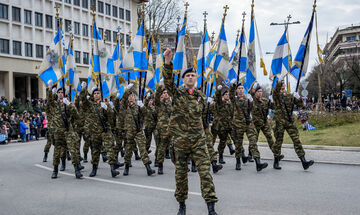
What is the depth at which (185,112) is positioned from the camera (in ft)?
17.5

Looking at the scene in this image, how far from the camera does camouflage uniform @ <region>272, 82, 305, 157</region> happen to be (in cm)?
879

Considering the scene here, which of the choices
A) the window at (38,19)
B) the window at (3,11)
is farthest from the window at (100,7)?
the window at (3,11)

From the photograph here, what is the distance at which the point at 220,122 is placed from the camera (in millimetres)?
9938

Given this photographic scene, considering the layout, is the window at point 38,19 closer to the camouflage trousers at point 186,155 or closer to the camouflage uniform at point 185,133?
the camouflage uniform at point 185,133

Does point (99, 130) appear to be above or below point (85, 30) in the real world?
below

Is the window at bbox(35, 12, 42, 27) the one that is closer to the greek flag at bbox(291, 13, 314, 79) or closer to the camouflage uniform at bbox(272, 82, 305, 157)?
the greek flag at bbox(291, 13, 314, 79)

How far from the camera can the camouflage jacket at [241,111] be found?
9.37 metres

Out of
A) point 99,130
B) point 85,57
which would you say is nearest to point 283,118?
point 99,130

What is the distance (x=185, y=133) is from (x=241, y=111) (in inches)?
174

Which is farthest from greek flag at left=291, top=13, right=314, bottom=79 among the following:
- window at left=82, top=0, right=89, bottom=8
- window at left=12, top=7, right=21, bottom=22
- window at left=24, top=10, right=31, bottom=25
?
window at left=82, top=0, right=89, bottom=8

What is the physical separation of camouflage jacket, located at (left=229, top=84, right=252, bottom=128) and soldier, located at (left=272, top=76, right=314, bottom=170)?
70 centimetres

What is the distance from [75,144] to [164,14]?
32.1m

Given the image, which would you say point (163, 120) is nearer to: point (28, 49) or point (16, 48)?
point (16, 48)

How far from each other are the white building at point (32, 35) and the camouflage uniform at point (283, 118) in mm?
31497
